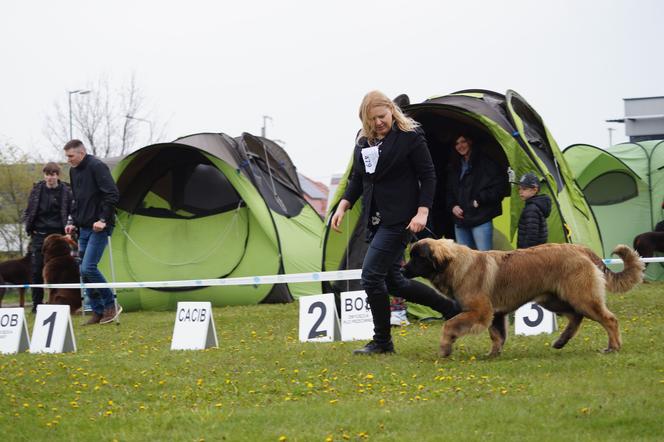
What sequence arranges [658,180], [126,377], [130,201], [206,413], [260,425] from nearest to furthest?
[260,425] → [206,413] → [126,377] → [130,201] → [658,180]

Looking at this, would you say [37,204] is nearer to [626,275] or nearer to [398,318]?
[398,318]

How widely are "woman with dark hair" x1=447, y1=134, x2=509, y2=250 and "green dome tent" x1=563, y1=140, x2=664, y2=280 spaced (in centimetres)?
596

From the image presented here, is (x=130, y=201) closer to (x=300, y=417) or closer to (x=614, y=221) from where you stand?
(x=614, y=221)

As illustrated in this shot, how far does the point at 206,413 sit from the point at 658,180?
11.8 meters

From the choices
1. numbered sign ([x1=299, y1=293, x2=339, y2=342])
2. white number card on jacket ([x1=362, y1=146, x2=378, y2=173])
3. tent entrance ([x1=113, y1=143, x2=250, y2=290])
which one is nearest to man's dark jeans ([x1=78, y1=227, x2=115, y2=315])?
tent entrance ([x1=113, y1=143, x2=250, y2=290])

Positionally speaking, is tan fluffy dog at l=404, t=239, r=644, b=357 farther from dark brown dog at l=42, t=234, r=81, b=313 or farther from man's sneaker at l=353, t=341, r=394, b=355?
dark brown dog at l=42, t=234, r=81, b=313

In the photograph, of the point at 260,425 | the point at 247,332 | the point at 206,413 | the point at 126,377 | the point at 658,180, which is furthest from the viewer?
the point at 658,180

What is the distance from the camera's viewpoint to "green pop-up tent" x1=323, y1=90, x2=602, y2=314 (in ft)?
30.8

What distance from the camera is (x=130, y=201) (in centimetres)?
1366

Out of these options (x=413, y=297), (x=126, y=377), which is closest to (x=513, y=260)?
(x=413, y=297)

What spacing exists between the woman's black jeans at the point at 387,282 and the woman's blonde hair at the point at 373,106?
71cm

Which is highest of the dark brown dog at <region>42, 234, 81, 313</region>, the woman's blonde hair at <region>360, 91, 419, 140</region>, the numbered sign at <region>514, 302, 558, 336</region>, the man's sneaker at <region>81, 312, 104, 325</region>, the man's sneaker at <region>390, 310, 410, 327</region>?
the woman's blonde hair at <region>360, 91, 419, 140</region>

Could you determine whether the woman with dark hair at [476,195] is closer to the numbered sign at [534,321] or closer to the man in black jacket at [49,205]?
the numbered sign at [534,321]

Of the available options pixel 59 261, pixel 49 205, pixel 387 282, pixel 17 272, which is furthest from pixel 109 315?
pixel 387 282
